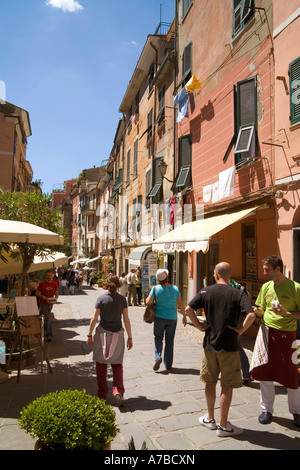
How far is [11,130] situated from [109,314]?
2509 centimetres

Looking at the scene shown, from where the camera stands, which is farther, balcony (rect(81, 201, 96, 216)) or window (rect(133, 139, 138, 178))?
balcony (rect(81, 201, 96, 216))

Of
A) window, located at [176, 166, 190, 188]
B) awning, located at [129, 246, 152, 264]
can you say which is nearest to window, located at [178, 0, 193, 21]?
window, located at [176, 166, 190, 188]

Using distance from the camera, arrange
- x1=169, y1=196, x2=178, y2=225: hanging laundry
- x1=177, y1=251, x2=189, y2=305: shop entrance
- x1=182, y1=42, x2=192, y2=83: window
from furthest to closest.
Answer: x1=169, y1=196, x2=178, y2=225: hanging laundry
x1=177, y1=251, x2=189, y2=305: shop entrance
x1=182, y1=42, x2=192, y2=83: window

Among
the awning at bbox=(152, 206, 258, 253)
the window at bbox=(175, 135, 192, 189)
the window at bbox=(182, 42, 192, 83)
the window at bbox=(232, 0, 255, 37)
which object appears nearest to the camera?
the awning at bbox=(152, 206, 258, 253)

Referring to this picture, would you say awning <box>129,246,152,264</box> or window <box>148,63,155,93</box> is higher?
window <box>148,63,155,93</box>

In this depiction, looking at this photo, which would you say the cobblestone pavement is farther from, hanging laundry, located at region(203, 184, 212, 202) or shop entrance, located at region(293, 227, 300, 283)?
hanging laundry, located at region(203, 184, 212, 202)

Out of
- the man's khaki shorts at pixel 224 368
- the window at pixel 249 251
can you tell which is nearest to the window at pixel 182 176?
the window at pixel 249 251

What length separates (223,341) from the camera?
3.90 m

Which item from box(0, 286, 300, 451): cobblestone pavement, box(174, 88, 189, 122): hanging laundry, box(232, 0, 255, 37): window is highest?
box(232, 0, 255, 37): window

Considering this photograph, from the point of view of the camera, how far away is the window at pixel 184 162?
1394 cm

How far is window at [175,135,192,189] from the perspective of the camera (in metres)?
13.9

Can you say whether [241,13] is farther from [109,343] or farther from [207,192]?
[109,343]
